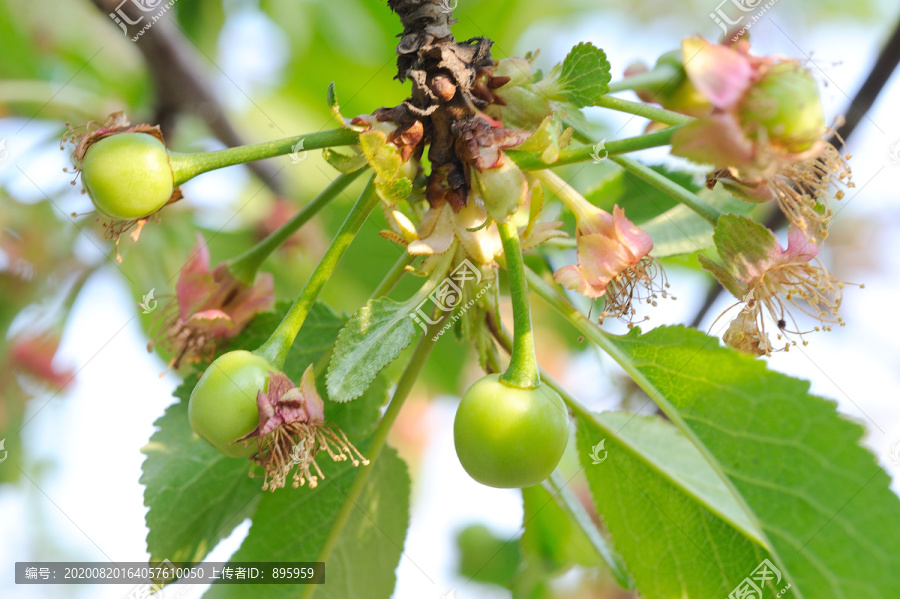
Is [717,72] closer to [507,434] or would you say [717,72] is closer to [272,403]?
[507,434]

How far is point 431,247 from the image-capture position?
99cm

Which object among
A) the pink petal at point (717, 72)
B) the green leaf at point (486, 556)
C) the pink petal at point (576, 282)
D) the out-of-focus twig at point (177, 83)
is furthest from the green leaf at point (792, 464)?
the out-of-focus twig at point (177, 83)

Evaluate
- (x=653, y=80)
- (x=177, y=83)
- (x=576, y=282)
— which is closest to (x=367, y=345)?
(x=576, y=282)

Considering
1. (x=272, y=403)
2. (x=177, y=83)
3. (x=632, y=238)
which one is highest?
(x=177, y=83)

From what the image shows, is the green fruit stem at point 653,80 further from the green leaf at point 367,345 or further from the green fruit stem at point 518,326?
the green leaf at point 367,345

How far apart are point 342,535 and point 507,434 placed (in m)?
0.64

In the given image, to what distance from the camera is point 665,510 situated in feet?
3.75

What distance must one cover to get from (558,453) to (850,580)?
40cm

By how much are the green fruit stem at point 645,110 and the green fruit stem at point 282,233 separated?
1.32 feet

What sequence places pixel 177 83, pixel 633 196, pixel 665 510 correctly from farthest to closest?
pixel 177 83, pixel 633 196, pixel 665 510

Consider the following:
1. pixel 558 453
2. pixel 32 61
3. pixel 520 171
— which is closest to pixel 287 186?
pixel 32 61

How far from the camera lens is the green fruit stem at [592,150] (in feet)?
2.73

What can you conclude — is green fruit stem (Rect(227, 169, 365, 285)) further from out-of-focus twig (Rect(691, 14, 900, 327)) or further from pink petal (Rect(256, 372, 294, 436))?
out-of-focus twig (Rect(691, 14, 900, 327))

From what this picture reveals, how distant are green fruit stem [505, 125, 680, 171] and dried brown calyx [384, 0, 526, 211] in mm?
26
